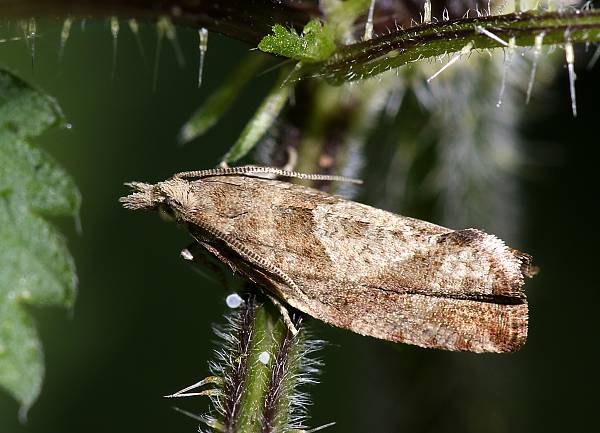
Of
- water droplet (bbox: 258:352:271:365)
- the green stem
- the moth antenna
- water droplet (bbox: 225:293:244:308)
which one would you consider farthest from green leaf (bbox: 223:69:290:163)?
water droplet (bbox: 258:352:271:365)

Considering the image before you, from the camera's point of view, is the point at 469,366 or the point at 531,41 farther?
the point at 469,366

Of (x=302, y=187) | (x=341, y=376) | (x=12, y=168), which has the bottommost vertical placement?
(x=341, y=376)

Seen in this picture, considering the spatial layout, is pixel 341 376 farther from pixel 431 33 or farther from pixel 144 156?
pixel 431 33

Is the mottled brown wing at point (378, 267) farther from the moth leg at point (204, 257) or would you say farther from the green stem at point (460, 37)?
the green stem at point (460, 37)

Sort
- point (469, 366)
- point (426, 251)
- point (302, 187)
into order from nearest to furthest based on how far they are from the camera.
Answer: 1. point (426, 251)
2. point (302, 187)
3. point (469, 366)

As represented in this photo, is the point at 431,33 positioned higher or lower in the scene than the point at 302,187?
higher

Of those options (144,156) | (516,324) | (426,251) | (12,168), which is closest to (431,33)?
(426,251)

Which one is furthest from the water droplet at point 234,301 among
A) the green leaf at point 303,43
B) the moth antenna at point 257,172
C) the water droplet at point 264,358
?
the green leaf at point 303,43

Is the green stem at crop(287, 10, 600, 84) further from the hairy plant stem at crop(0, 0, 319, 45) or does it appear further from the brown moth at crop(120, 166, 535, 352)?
the brown moth at crop(120, 166, 535, 352)
